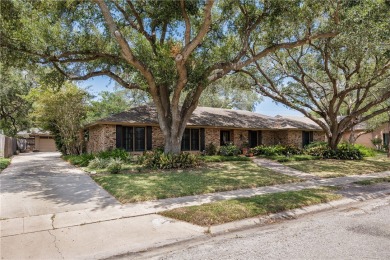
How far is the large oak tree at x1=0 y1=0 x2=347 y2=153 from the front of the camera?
11852mm

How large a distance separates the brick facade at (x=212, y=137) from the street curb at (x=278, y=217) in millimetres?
12802

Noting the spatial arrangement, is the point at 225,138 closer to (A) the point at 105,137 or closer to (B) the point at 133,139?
(B) the point at 133,139

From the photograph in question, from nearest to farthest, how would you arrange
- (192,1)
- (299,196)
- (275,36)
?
(299,196)
(192,1)
(275,36)

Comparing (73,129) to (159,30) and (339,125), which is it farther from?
(339,125)

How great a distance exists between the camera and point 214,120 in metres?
21.1

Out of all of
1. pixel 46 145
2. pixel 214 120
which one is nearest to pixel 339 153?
pixel 214 120

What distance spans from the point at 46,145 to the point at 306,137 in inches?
1301

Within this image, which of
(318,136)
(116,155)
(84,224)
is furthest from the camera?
(318,136)

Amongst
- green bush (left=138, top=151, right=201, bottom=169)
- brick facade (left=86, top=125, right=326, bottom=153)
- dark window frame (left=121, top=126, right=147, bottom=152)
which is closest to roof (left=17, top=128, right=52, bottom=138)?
brick facade (left=86, top=125, right=326, bottom=153)

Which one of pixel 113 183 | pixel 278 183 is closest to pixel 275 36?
pixel 278 183

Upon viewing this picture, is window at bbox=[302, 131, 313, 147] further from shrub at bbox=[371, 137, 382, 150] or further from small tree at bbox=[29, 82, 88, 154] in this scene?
small tree at bbox=[29, 82, 88, 154]

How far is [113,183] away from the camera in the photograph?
9.48m

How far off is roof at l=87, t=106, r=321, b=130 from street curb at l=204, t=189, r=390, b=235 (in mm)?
12121

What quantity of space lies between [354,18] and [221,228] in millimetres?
9768
